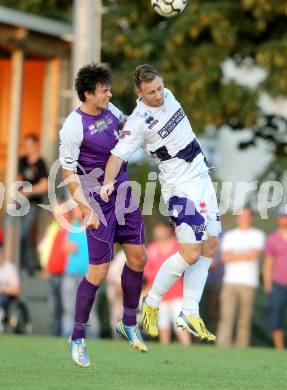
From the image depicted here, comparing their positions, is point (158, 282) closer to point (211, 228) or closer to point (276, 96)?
point (211, 228)

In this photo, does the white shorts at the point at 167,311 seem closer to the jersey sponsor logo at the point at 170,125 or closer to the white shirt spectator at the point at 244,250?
the white shirt spectator at the point at 244,250

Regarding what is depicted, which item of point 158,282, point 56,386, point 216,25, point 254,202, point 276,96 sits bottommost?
point 56,386

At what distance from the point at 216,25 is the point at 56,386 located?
1195cm

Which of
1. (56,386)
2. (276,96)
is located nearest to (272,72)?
(276,96)

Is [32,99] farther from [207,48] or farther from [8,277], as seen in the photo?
[8,277]

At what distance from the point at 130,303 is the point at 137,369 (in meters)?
0.58

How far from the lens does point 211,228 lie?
31.7 feet

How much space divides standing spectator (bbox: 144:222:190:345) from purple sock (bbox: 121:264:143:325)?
6.76 meters

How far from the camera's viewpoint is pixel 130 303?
9.75m

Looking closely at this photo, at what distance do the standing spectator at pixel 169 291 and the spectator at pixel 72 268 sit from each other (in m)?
0.95

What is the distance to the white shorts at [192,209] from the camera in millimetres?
9523

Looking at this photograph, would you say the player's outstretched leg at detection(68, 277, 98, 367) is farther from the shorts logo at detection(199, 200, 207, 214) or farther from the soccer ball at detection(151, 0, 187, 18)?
the soccer ball at detection(151, 0, 187, 18)

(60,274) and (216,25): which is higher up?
(216,25)

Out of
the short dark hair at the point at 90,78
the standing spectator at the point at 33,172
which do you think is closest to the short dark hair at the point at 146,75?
the short dark hair at the point at 90,78
